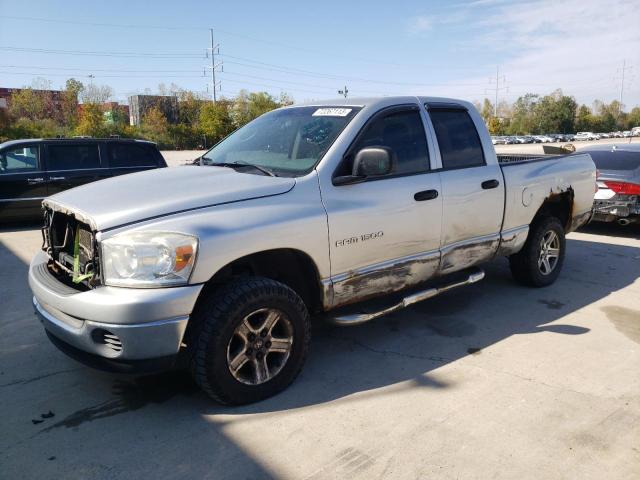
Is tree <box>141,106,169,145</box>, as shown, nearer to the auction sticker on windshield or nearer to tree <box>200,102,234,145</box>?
tree <box>200,102,234,145</box>

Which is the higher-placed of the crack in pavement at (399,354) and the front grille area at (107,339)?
the front grille area at (107,339)

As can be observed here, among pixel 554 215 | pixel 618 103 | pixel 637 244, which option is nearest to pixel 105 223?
pixel 554 215

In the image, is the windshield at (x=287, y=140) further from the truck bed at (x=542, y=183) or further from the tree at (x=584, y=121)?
the tree at (x=584, y=121)

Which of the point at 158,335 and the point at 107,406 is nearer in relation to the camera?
the point at 158,335

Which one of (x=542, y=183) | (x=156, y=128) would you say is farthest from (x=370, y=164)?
(x=156, y=128)

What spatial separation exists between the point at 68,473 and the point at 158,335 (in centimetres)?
80

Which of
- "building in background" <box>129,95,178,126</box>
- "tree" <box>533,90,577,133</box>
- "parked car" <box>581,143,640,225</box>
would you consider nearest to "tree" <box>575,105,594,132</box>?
"tree" <box>533,90,577,133</box>

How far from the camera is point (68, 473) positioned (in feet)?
8.66

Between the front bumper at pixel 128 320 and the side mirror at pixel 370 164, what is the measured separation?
1315mm

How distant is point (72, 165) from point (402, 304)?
8498mm

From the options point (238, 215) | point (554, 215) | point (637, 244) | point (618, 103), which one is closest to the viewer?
point (238, 215)

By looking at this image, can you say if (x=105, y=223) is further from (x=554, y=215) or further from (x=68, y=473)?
(x=554, y=215)

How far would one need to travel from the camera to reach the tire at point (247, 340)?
301 cm

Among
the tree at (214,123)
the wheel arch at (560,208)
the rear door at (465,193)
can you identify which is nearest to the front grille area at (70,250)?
the rear door at (465,193)
